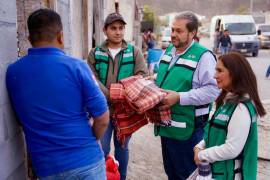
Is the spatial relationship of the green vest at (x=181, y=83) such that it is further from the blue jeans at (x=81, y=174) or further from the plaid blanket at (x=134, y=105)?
the blue jeans at (x=81, y=174)

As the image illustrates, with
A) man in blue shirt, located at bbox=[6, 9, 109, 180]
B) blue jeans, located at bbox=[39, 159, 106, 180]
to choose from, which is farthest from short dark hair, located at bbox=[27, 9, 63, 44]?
blue jeans, located at bbox=[39, 159, 106, 180]

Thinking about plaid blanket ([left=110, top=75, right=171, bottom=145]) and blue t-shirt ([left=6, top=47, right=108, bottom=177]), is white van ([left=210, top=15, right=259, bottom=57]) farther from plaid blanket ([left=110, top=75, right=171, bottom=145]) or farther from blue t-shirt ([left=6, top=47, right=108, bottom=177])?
blue t-shirt ([left=6, top=47, right=108, bottom=177])

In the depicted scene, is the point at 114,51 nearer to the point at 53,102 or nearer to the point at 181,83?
the point at 181,83

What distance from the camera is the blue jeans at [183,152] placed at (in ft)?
10.0

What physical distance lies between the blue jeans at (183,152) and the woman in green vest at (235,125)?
611 mm

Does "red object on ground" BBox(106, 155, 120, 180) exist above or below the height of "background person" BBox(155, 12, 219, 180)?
below

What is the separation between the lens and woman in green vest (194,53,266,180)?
2230mm

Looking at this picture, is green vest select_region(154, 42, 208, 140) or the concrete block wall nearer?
the concrete block wall

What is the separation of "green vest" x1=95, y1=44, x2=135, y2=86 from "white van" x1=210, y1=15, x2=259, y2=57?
1842 cm

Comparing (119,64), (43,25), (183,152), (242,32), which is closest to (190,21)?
(119,64)

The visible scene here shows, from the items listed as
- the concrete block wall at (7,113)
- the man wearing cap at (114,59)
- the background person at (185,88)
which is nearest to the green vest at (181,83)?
the background person at (185,88)

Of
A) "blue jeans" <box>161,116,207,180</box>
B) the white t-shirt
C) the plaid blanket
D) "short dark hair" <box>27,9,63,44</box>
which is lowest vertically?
"blue jeans" <box>161,116,207,180</box>

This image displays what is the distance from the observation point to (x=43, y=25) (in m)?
1.93

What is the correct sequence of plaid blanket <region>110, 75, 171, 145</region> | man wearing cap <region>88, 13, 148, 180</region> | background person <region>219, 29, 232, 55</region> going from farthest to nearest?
1. background person <region>219, 29, 232, 55</region>
2. man wearing cap <region>88, 13, 148, 180</region>
3. plaid blanket <region>110, 75, 171, 145</region>
